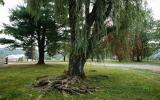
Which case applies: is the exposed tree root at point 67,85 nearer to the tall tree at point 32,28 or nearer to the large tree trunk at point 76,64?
the large tree trunk at point 76,64

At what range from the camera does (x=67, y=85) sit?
1191 centimetres

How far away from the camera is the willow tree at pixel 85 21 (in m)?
11.8

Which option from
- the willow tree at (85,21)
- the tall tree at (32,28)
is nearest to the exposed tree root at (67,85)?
the willow tree at (85,21)

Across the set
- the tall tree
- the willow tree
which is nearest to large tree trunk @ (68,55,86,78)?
the willow tree

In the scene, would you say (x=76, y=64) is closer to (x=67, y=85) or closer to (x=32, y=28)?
(x=67, y=85)

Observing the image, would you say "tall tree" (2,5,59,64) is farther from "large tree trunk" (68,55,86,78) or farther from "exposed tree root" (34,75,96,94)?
"exposed tree root" (34,75,96,94)

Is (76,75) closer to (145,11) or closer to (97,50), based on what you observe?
(97,50)

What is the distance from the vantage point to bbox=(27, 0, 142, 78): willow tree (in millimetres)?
11797

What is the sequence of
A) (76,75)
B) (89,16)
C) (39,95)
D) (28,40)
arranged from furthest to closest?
(28,40), (76,75), (89,16), (39,95)

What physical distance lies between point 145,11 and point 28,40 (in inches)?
608

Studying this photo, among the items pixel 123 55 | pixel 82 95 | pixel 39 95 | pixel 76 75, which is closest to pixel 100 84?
pixel 76 75

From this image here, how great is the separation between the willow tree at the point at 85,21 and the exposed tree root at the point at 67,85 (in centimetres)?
81

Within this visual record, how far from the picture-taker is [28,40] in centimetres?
Result: 2584

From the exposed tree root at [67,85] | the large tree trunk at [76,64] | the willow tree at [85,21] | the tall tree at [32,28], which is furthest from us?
the tall tree at [32,28]
